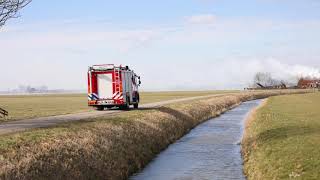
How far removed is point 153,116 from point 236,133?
7420mm

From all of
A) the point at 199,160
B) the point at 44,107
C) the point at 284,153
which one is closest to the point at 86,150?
the point at 199,160

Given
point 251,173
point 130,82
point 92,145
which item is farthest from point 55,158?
point 130,82

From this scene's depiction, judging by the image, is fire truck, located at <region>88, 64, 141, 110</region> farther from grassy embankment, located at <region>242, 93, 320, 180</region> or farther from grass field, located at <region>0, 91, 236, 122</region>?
grassy embankment, located at <region>242, 93, 320, 180</region>

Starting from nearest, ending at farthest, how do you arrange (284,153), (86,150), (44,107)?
(86,150)
(284,153)
(44,107)

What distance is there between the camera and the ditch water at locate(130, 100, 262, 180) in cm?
2292

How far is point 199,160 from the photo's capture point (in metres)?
27.3

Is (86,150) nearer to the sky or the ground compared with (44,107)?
nearer to the ground

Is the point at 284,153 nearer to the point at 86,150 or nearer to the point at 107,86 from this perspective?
the point at 86,150

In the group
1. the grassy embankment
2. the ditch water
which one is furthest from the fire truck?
the grassy embankment

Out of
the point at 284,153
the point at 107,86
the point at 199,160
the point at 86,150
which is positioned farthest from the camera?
the point at 107,86

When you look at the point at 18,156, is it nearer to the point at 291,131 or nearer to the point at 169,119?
the point at 291,131

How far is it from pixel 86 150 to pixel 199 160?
769 cm

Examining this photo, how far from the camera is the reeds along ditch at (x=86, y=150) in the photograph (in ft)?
55.4

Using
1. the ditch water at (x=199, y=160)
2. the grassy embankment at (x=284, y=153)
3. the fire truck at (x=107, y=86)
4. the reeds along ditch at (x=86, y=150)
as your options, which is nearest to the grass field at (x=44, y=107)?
the fire truck at (x=107, y=86)
